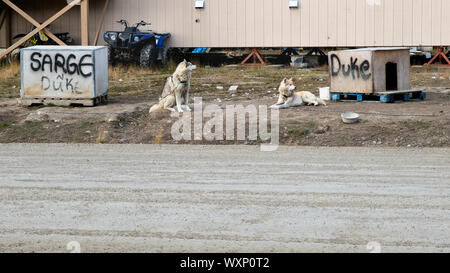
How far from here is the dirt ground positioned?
16.1 meters

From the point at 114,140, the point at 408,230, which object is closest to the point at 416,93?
the point at 114,140

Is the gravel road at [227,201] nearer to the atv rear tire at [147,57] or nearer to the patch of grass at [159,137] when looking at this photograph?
the patch of grass at [159,137]

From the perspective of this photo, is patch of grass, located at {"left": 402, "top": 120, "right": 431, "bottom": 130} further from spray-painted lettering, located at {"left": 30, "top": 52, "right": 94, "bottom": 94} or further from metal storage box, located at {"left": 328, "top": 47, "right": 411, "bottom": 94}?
spray-painted lettering, located at {"left": 30, "top": 52, "right": 94, "bottom": 94}

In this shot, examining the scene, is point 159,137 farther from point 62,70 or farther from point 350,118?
point 62,70

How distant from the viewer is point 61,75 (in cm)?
1988

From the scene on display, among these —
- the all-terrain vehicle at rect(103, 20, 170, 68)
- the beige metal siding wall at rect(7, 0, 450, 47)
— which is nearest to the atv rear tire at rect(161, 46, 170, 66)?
the all-terrain vehicle at rect(103, 20, 170, 68)

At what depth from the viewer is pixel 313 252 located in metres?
7.77

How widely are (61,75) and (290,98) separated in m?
5.60

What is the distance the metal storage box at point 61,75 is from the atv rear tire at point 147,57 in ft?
28.4

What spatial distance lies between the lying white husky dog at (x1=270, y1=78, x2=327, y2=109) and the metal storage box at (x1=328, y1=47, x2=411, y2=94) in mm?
969

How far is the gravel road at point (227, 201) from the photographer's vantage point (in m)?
8.26

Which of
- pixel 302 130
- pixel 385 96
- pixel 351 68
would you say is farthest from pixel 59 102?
pixel 385 96

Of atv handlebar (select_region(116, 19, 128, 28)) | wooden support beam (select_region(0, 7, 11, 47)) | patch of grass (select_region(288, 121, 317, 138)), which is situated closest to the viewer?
patch of grass (select_region(288, 121, 317, 138))

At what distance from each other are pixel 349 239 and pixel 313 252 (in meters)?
0.62
